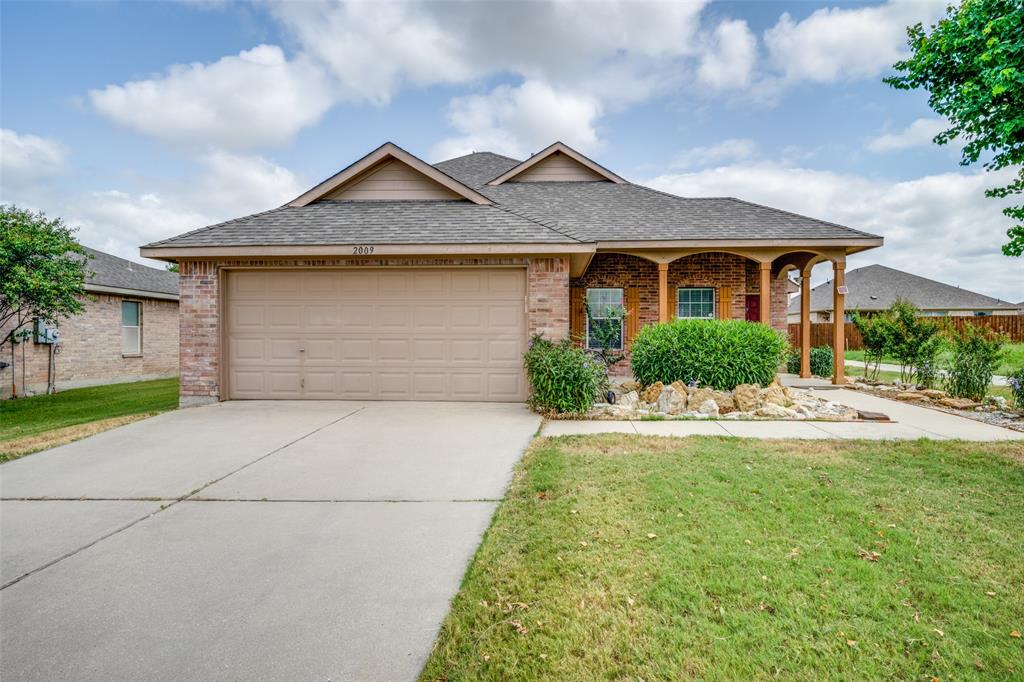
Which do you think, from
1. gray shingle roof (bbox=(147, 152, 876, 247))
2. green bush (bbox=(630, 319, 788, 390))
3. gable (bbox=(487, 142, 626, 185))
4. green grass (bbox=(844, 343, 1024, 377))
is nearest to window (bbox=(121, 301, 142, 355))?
gray shingle roof (bbox=(147, 152, 876, 247))

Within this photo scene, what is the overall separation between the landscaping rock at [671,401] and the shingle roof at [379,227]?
313 cm

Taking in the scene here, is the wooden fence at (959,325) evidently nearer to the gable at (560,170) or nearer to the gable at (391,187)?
the gable at (560,170)

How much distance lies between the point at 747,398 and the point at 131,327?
18105 mm

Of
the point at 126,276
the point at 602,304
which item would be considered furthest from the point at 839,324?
the point at 126,276

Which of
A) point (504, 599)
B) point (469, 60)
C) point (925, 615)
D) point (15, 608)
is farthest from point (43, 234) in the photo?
point (925, 615)

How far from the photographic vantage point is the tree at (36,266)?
9.58 m

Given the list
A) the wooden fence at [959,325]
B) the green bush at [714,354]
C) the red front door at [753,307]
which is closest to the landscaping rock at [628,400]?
the green bush at [714,354]

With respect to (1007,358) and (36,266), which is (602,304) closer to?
(1007,358)

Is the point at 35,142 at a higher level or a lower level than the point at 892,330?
higher

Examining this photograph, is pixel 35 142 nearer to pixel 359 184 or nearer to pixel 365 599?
pixel 359 184

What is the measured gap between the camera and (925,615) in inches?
88.1

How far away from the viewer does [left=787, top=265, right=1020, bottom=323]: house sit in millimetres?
32812

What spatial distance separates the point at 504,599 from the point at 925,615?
203cm

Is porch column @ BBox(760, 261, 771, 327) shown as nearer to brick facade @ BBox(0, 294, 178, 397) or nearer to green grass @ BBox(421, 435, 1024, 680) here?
green grass @ BBox(421, 435, 1024, 680)
